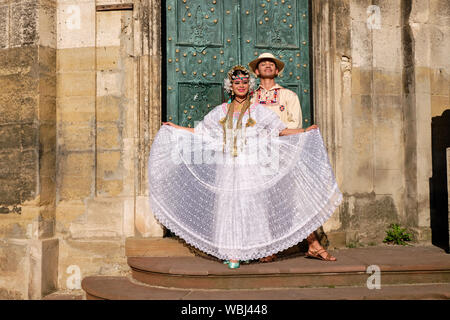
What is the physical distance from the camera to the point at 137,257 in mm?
5504

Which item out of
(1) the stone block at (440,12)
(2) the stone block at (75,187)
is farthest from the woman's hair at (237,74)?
(1) the stone block at (440,12)

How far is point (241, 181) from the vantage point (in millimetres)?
4781

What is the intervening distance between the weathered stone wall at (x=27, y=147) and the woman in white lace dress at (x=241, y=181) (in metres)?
1.62

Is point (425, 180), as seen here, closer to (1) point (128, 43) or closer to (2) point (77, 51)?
(1) point (128, 43)

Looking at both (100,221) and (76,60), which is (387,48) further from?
(100,221)

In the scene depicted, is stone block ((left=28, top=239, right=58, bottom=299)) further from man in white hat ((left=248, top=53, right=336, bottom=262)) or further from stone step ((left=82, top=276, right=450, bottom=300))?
man in white hat ((left=248, top=53, right=336, bottom=262))

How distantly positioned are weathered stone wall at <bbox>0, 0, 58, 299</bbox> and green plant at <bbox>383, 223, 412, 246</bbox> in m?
4.41

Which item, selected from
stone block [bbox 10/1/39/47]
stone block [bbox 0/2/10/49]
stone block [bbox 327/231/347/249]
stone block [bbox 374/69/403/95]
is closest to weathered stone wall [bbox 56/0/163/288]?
stone block [bbox 10/1/39/47]

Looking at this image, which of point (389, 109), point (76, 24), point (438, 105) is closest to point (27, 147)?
point (76, 24)

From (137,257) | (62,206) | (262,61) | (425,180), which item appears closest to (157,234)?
(137,257)

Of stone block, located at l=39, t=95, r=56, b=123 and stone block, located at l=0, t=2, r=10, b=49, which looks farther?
stone block, located at l=0, t=2, r=10, b=49

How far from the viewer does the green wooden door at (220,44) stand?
6.15m

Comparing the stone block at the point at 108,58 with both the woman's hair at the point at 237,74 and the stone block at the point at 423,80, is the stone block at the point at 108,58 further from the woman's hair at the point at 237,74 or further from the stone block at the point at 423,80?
the stone block at the point at 423,80

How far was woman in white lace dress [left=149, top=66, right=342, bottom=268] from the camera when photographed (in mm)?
4668
